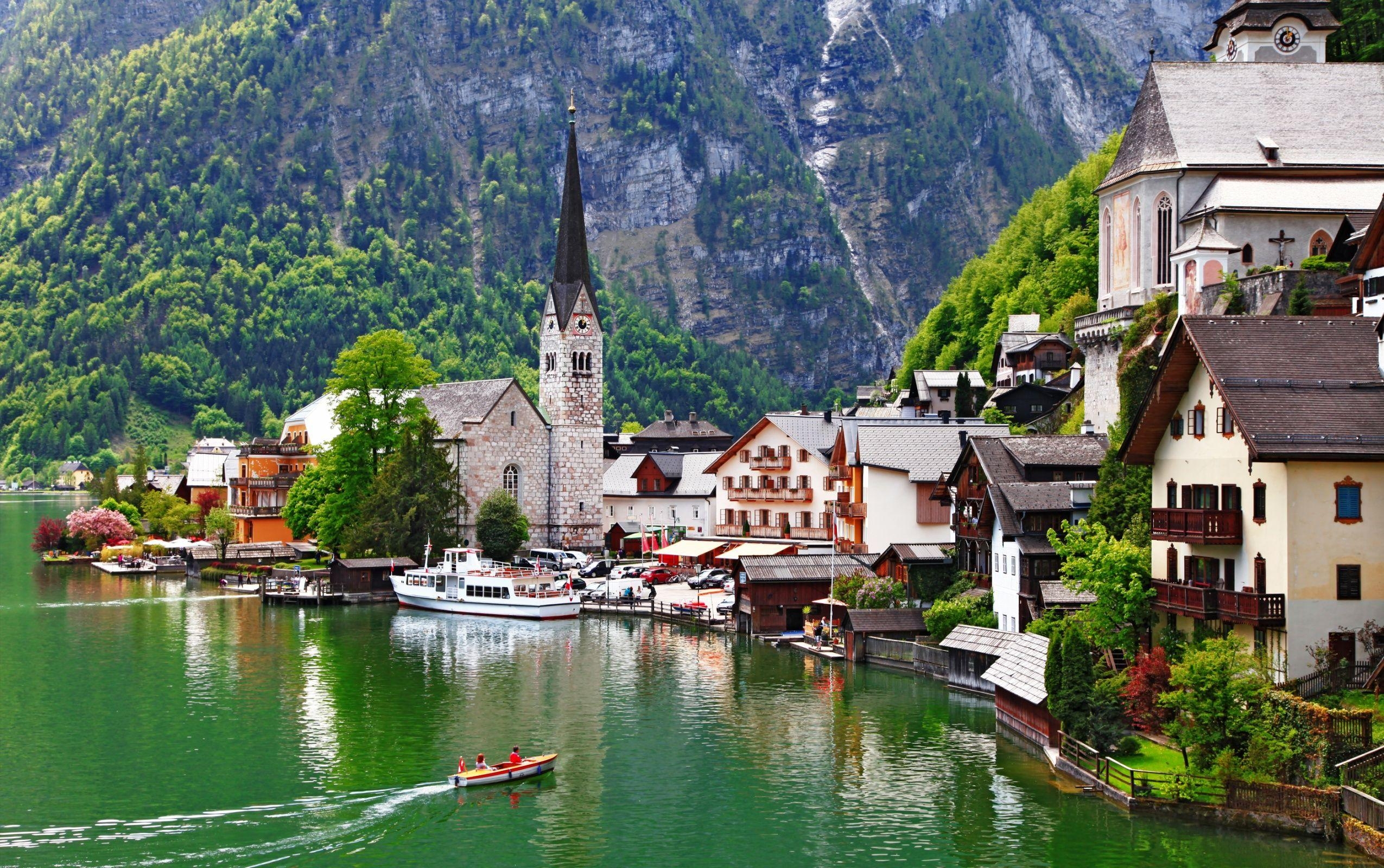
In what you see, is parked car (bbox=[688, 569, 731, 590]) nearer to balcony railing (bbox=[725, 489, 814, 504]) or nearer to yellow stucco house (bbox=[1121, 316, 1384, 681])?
balcony railing (bbox=[725, 489, 814, 504])

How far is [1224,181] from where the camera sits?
6519cm

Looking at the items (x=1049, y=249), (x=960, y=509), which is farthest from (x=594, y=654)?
(x=1049, y=249)

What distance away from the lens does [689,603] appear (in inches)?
3184

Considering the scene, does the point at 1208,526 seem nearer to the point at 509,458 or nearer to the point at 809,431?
the point at 809,431

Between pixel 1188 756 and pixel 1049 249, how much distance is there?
301 ft

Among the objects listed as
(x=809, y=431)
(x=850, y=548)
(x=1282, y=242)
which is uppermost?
(x=1282, y=242)

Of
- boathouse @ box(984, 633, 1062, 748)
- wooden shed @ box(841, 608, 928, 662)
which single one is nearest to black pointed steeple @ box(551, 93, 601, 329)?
wooden shed @ box(841, 608, 928, 662)

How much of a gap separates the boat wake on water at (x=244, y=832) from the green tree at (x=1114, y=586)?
1965 centimetres

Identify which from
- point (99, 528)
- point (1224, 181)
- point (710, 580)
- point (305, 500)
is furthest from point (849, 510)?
point (99, 528)

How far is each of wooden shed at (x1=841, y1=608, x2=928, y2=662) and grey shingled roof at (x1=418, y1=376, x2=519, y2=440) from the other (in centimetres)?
4695

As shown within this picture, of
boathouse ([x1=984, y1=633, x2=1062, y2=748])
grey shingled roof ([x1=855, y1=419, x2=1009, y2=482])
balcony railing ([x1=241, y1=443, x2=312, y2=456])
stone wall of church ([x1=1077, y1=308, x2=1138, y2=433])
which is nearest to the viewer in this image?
boathouse ([x1=984, y1=633, x2=1062, y2=748])

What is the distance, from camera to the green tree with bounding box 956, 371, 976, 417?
99562mm

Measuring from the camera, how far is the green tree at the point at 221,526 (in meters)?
117

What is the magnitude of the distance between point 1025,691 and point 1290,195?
29113 mm
